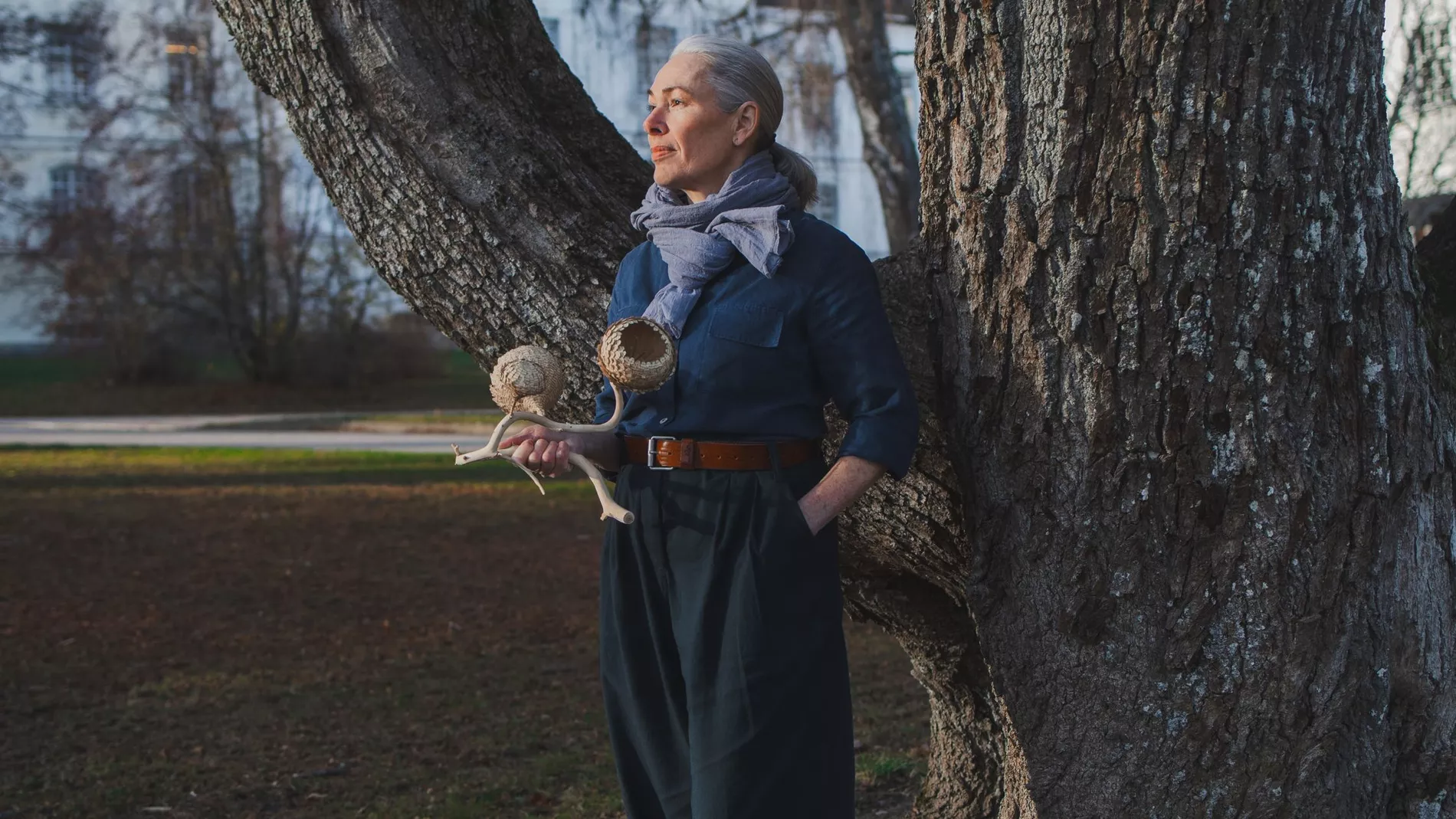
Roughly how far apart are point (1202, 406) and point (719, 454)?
936mm

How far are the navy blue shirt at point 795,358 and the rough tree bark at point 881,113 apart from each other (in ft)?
30.4

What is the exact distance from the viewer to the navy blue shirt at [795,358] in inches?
106

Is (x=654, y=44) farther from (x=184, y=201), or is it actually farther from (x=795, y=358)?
(x=184, y=201)

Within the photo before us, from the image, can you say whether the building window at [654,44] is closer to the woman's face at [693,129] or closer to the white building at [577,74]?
the white building at [577,74]

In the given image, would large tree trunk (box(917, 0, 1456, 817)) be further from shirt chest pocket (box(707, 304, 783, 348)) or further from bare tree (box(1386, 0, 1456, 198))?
bare tree (box(1386, 0, 1456, 198))

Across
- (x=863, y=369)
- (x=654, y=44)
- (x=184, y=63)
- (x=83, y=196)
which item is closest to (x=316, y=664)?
(x=863, y=369)

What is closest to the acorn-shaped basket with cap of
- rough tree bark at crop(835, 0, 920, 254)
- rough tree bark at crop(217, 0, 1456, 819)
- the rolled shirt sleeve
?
the rolled shirt sleeve

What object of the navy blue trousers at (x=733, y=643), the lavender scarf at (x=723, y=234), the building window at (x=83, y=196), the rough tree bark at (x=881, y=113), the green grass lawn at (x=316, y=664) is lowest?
the green grass lawn at (x=316, y=664)

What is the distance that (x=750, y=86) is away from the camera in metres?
2.83

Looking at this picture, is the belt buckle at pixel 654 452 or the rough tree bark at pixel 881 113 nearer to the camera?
the belt buckle at pixel 654 452

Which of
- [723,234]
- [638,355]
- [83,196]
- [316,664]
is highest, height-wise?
[83,196]

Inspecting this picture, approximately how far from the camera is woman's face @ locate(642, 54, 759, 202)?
282 centimetres

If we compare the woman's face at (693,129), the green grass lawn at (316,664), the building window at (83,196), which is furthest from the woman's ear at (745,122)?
the building window at (83,196)

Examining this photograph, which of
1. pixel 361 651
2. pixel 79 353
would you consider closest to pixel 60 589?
pixel 361 651
